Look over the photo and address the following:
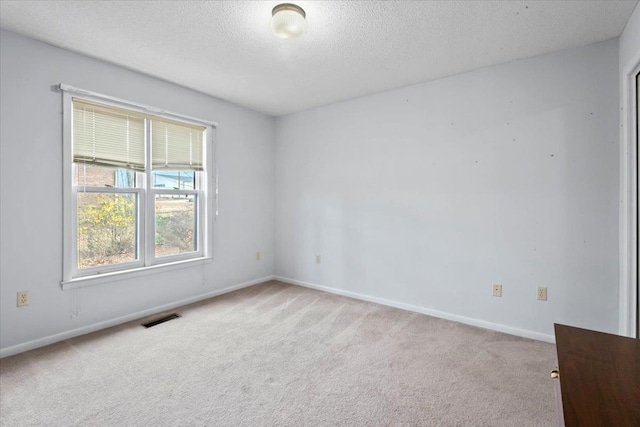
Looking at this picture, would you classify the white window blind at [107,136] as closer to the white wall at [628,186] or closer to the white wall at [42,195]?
the white wall at [42,195]

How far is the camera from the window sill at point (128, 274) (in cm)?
270

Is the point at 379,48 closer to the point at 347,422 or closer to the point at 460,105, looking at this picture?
the point at 460,105

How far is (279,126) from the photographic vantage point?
4.64 metres

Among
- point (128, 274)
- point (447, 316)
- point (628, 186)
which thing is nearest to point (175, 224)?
point (128, 274)

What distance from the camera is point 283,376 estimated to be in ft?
7.02

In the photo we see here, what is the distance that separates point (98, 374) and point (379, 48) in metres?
3.21

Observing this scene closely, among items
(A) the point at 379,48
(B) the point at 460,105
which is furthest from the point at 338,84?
(B) the point at 460,105

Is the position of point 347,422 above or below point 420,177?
below

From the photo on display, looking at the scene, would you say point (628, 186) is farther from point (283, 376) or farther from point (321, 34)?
point (283, 376)

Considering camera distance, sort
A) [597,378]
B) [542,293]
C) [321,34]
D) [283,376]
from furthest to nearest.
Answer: [542,293]
[321,34]
[283,376]
[597,378]

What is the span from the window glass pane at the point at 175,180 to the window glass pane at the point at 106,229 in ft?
1.00

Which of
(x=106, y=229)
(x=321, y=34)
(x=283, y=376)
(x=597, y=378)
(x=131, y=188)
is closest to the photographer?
(x=597, y=378)

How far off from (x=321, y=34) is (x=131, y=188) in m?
2.34

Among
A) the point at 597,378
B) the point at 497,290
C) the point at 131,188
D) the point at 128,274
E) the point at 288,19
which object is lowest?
the point at 497,290
